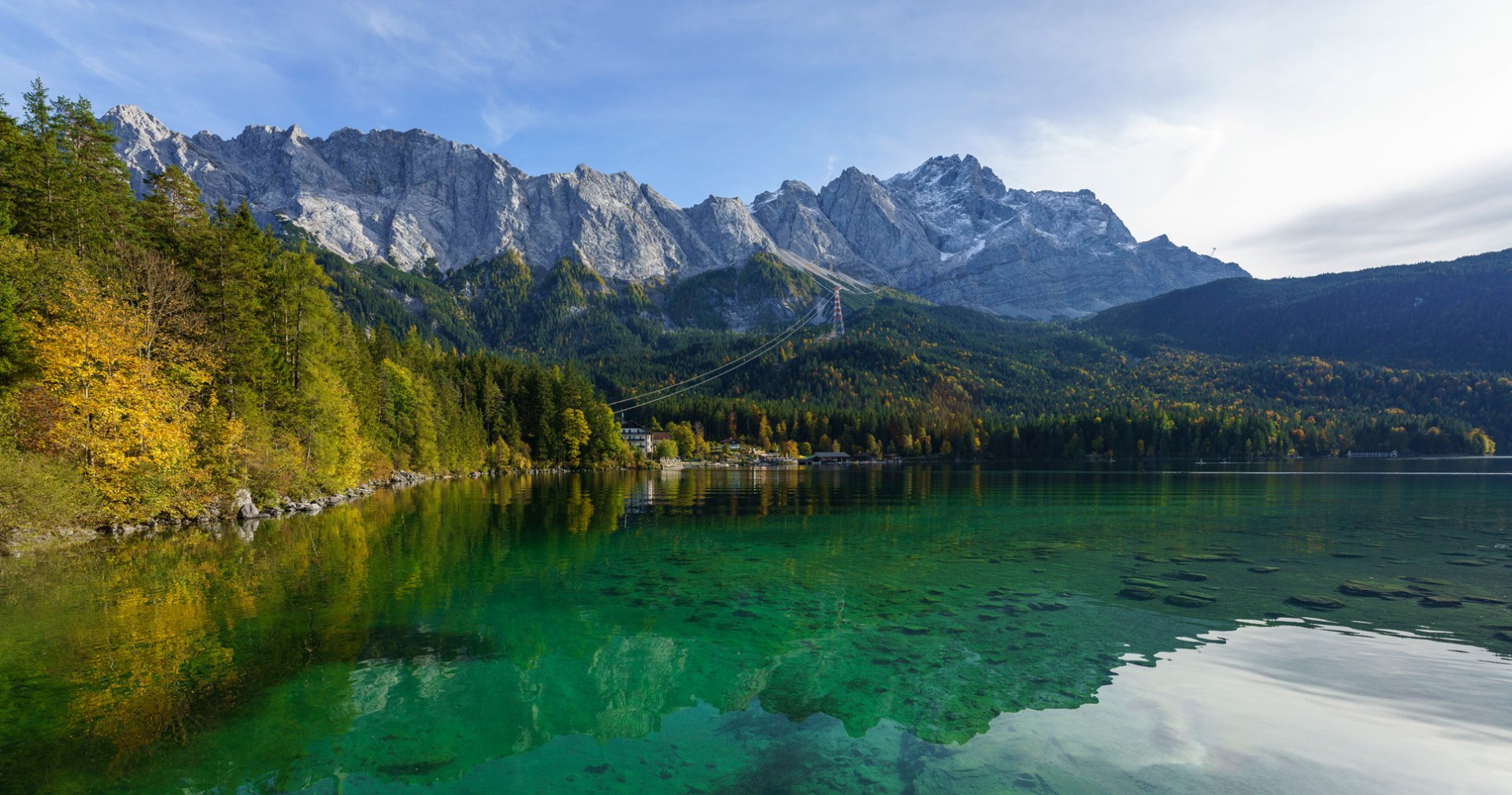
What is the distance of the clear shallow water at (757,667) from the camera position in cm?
1117

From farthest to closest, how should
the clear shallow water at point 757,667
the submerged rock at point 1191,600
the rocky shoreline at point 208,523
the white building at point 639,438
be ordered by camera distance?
the white building at point 639,438, the rocky shoreline at point 208,523, the submerged rock at point 1191,600, the clear shallow water at point 757,667

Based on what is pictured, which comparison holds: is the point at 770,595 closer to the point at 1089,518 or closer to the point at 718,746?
the point at 718,746

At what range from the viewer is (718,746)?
12203mm

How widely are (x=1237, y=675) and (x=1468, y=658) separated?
21.6ft

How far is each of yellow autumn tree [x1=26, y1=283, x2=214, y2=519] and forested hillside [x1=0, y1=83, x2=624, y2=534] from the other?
86 millimetres

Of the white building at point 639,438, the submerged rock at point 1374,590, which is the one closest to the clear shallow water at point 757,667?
the submerged rock at point 1374,590

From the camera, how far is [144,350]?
3712cm

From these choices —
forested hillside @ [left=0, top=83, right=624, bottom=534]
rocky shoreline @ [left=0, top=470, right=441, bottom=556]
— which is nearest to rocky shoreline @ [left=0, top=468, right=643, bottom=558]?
rocky shoreline @ [left=0, top=470, right=441, bottom=556]

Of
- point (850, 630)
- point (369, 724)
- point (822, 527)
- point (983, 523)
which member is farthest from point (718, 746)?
point (983, 523)

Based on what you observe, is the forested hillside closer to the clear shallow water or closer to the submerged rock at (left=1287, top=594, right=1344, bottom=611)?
the clear shallow water

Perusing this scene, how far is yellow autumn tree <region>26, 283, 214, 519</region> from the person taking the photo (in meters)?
31.1

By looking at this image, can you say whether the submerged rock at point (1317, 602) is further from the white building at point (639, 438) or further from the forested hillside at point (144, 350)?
the white building at point (639, 438)

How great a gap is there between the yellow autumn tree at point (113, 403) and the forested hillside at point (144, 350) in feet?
0.28

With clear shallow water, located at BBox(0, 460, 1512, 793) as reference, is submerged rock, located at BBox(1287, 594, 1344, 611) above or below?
below
